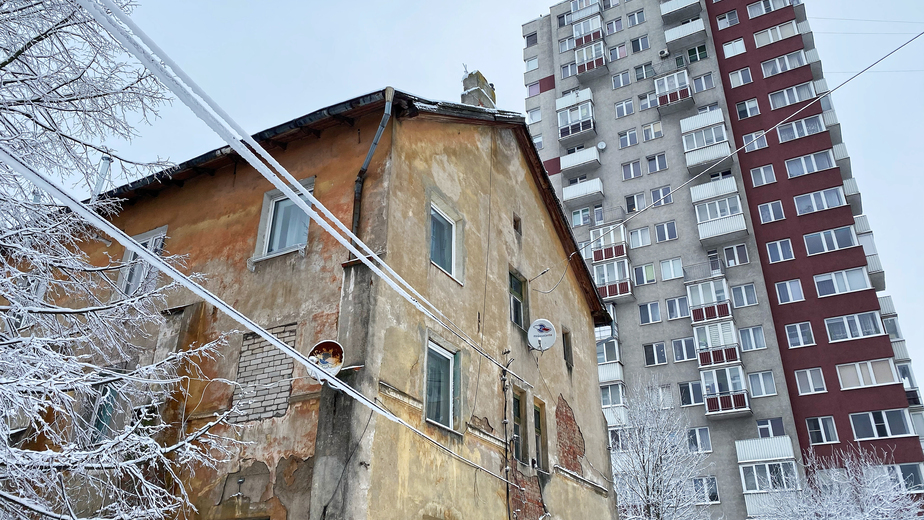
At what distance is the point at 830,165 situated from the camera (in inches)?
1475

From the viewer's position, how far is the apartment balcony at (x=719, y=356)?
33969mm

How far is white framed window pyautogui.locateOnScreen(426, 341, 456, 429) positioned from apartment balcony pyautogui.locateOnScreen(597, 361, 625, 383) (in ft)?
91.3

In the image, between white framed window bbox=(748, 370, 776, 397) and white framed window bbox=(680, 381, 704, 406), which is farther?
white framed window bbox=(680, 381, 704, 406)

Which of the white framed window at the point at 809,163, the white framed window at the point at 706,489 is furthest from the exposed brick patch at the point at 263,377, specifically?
the white framed window at the point at 809,163

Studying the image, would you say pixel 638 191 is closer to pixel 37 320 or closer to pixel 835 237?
pixel 835 237

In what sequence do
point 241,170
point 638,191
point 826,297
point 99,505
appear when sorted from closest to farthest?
point 99,505 < point 241,170 < point 826,297 < point 638,191

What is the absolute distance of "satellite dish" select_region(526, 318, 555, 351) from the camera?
1286 cm

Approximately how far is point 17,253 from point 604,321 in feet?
47.8

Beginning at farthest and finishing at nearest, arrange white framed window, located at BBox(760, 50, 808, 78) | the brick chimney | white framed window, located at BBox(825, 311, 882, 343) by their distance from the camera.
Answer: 1. white framed window, located at BBox(760, 50, 808, 78)
2. white framed window, located at BBox(825, 311, 882, 343)
3. the brick chimney

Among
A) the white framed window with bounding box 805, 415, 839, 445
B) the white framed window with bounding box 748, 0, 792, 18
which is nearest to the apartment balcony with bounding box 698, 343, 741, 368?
the white framed window with bounding box 805, 415, 839, 445

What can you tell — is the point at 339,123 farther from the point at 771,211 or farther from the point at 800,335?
the point at 771,211

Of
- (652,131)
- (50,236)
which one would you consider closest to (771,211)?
(652,131)

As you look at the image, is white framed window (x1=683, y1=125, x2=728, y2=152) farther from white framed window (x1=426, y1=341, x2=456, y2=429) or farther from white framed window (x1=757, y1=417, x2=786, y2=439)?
white framed window (x1=426, y1=341, x2=456, y2=429)

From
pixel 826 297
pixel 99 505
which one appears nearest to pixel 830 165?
pixel 826 297
